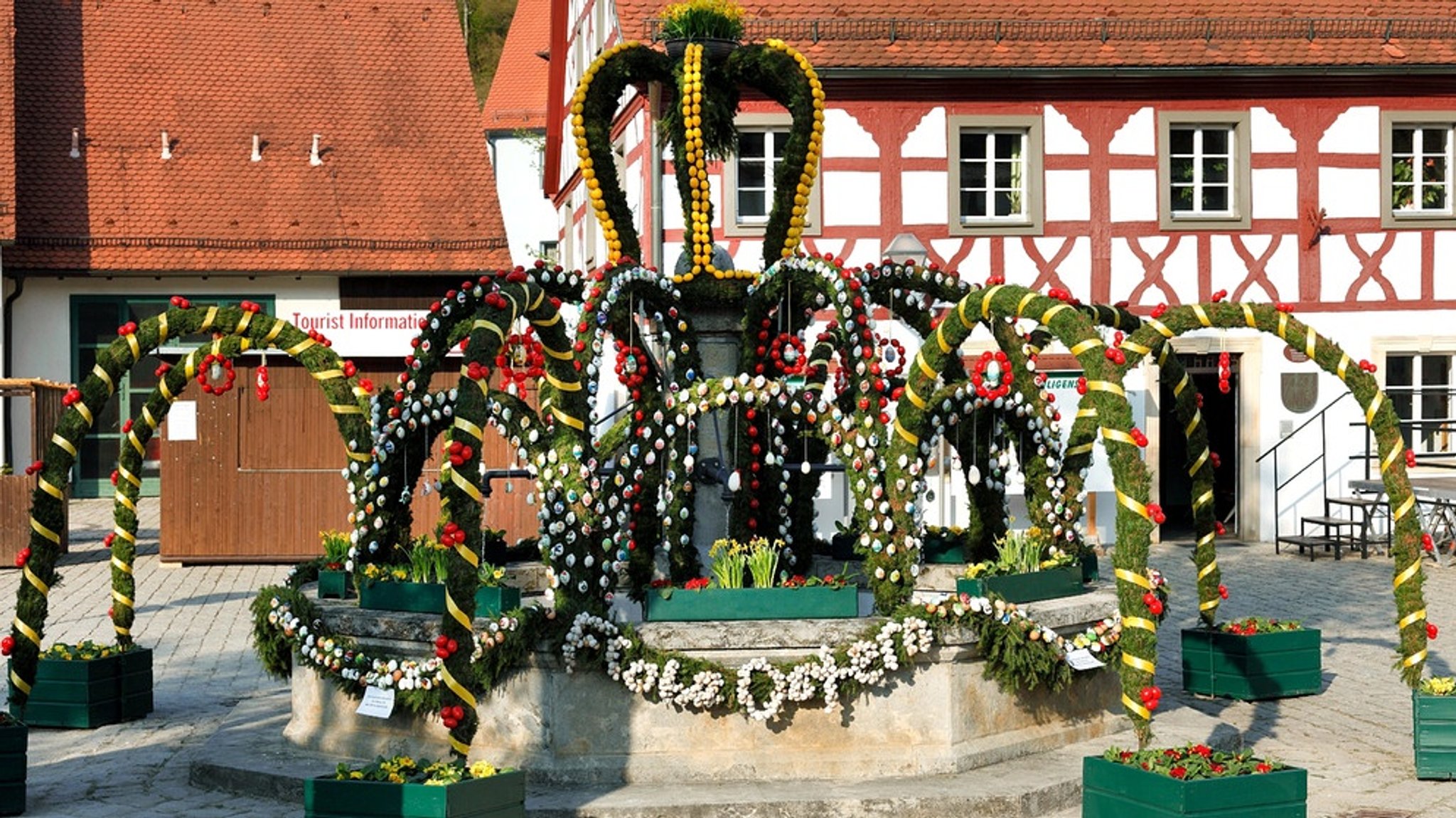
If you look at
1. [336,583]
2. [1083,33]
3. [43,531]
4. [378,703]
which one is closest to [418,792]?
[378,703]

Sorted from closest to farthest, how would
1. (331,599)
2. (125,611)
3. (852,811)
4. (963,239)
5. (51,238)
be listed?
1. (852,811)
2. (331,599)
3. (125,611)
4. (963,239)
5. (51,238)

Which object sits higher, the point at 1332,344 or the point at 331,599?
the point at 1332,344

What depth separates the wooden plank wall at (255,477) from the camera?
21.0m

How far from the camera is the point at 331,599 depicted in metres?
10.7

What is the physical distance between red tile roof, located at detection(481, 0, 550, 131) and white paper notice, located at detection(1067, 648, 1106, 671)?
34985 mm

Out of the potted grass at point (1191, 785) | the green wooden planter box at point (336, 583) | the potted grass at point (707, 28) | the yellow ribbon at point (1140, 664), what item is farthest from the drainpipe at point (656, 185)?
the potted grass at point (1191, 785)

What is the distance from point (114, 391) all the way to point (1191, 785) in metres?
5.78

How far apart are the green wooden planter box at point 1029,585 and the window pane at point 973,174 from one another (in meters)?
12.4

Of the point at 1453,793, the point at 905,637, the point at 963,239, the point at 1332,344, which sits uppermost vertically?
the point at 963,239

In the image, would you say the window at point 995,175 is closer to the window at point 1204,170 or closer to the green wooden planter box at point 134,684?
the window at point 1204,170

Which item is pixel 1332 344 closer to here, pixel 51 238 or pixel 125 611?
pixel 125 611

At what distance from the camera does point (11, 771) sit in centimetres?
918

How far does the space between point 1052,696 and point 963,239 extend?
13.0 meters

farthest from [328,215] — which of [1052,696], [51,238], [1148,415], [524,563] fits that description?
[1052,696]
